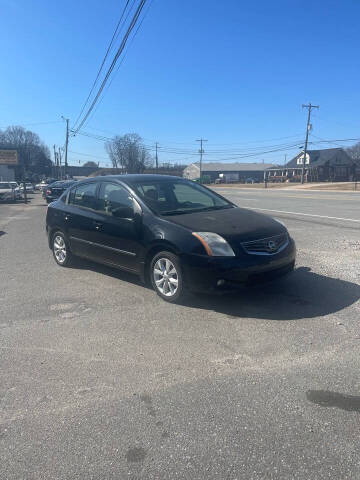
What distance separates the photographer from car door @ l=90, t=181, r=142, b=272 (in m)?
5.19

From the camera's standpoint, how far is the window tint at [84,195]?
6.19 meters

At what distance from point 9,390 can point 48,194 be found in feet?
66.2

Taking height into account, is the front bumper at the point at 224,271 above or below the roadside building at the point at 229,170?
below

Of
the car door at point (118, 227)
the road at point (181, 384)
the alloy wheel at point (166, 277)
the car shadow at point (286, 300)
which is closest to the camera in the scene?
the road at point (181, 384)

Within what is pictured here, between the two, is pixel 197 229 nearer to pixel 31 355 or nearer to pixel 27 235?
pixel 31 355

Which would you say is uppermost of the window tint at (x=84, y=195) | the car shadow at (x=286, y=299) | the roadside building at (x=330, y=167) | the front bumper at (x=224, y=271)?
the roadside building at (x=330, y=167)

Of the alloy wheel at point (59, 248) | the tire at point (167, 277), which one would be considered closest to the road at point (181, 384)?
the tire at point (167, 277)

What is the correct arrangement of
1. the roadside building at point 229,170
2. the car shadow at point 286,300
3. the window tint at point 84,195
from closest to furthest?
the car shadow at point 286,300, the window tint at point 84,195, the roadside building at point 229,170

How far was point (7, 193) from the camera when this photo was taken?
26.6m

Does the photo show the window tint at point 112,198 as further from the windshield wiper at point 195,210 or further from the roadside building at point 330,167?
the roadside building at point 330,167

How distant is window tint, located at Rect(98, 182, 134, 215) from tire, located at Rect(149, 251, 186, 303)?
99 centimetres

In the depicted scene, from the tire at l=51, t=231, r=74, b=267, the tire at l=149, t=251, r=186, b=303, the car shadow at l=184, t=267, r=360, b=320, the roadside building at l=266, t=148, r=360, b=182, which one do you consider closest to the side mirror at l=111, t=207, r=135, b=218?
the tire at l=149, t=251, r=186, b=303

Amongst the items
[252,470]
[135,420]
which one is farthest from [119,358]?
[252,470]

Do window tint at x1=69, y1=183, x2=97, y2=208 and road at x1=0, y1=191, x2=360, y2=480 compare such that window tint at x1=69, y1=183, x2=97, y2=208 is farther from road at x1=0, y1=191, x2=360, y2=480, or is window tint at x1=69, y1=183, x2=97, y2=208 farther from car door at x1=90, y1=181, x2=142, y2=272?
road at x1=0, y1=191, x2=360, y2=480
